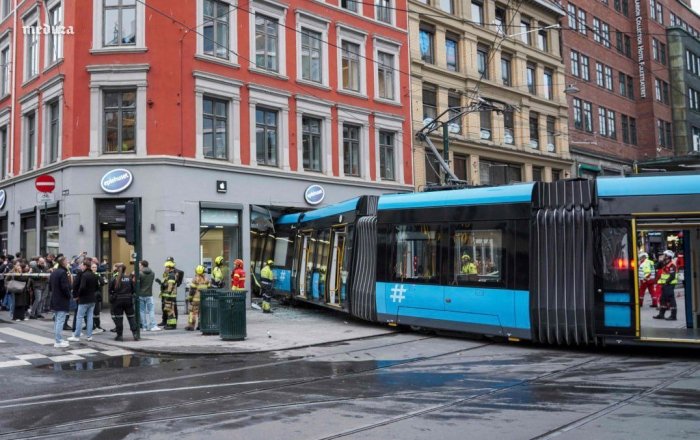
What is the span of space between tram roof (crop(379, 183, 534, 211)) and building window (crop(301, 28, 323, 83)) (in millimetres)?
12073

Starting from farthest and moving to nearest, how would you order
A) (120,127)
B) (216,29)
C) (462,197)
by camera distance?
(216,29)
(120,127)
(462,197)

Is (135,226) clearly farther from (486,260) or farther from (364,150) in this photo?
(364,150)

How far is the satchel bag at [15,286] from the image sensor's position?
17641mm

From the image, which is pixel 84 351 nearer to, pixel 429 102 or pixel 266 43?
pixel 266 43

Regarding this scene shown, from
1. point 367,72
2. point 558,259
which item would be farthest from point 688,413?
point 367,72

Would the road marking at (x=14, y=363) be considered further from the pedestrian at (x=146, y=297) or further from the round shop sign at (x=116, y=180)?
the round shop sign at (x=116, y=180)

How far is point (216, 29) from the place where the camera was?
2336 centimetres

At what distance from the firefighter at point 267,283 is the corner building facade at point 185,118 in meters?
1.52

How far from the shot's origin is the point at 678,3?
53500mm

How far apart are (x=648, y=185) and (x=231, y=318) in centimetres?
884

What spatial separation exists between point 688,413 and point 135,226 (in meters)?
11.1

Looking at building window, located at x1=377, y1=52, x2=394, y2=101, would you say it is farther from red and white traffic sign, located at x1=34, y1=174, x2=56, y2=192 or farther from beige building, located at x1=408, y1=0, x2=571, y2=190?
red and white traffic sign, located at x1=34, y1=174, x2=56, y2=192

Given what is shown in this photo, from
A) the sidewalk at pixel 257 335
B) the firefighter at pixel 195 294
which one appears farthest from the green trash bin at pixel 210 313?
the firefighter at pixel 195 294

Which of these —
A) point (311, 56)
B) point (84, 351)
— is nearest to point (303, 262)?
point (84, 351)
